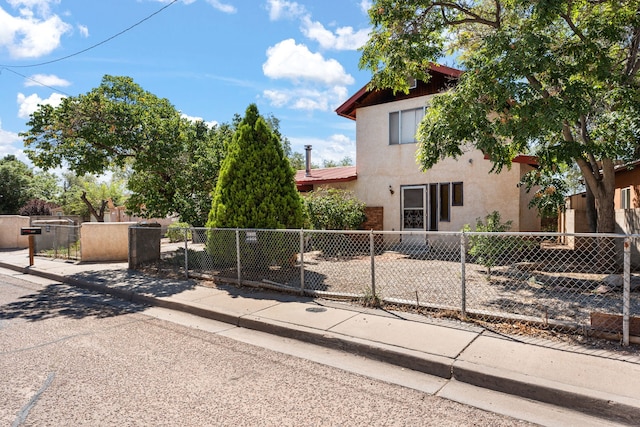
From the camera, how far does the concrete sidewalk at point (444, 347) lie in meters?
3.50

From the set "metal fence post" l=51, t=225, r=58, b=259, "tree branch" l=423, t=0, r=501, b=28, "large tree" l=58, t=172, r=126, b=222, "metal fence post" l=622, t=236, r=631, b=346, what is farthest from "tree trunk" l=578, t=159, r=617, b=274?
"large tree" l=58, t=172, r=126, b=222

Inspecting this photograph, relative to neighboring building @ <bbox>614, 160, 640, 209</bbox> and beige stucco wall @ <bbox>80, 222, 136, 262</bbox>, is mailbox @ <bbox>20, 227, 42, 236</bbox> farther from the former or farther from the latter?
neighboring building @ <bbox>614, 160, 640, 209</bbox>

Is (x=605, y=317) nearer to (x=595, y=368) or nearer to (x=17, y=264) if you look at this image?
(x=595, y=368)

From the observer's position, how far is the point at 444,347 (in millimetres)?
4527

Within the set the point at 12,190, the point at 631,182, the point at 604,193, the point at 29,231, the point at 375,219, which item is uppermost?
the point at 12,190

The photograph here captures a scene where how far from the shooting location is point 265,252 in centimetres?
848

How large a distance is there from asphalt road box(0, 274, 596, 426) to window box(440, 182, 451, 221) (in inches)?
351

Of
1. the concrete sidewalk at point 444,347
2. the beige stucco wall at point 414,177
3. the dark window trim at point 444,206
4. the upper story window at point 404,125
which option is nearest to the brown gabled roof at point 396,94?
the beige stucco wall at point 414,177

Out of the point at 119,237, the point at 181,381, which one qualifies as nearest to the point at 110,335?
the point at 181,381

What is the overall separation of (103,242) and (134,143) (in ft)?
13.7

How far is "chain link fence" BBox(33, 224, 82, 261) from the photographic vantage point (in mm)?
13289

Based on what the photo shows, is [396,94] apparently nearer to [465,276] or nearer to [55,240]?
[465,276]

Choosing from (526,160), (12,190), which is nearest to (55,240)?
(526,160)

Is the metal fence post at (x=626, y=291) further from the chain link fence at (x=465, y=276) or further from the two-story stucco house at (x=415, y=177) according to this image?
the two-story stucco house at (x=415, y=177)
